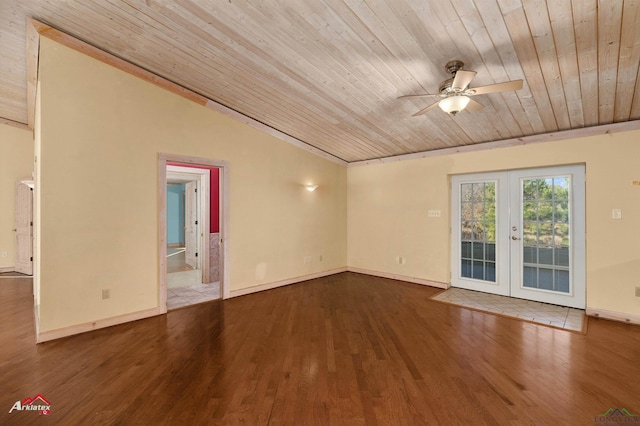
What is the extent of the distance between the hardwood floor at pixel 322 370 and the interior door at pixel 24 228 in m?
2.76

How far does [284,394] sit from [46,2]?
3958 mm

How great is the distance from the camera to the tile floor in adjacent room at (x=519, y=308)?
3.66 meters

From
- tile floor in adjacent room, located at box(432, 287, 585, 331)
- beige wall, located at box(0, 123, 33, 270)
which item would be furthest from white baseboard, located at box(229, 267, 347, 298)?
beige wall, located at box(0, 123, 33, 270)

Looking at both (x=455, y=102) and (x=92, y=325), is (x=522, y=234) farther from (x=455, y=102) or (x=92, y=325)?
(x=92, y=325)

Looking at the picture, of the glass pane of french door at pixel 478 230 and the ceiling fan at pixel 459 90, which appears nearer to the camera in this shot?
the ceiling fan at pixel 459 90

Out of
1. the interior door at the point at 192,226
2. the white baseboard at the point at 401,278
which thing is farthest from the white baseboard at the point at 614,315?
the interior door at the point at 192,226

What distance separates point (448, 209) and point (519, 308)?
1.87 meters

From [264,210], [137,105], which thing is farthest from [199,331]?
[137,105]

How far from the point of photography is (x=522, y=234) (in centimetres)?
459

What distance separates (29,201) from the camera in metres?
6.05

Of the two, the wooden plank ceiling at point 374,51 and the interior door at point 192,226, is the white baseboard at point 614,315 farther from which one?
the interior door at point 192,226

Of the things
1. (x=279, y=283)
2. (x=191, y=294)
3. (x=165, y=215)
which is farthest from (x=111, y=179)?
(x=279, y=283)

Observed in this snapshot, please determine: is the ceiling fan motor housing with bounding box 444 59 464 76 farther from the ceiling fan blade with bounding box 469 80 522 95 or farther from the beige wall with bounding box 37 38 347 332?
the beige wall with bounding box 37 38 347 332

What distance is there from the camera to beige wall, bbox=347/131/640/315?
371 centimetres
